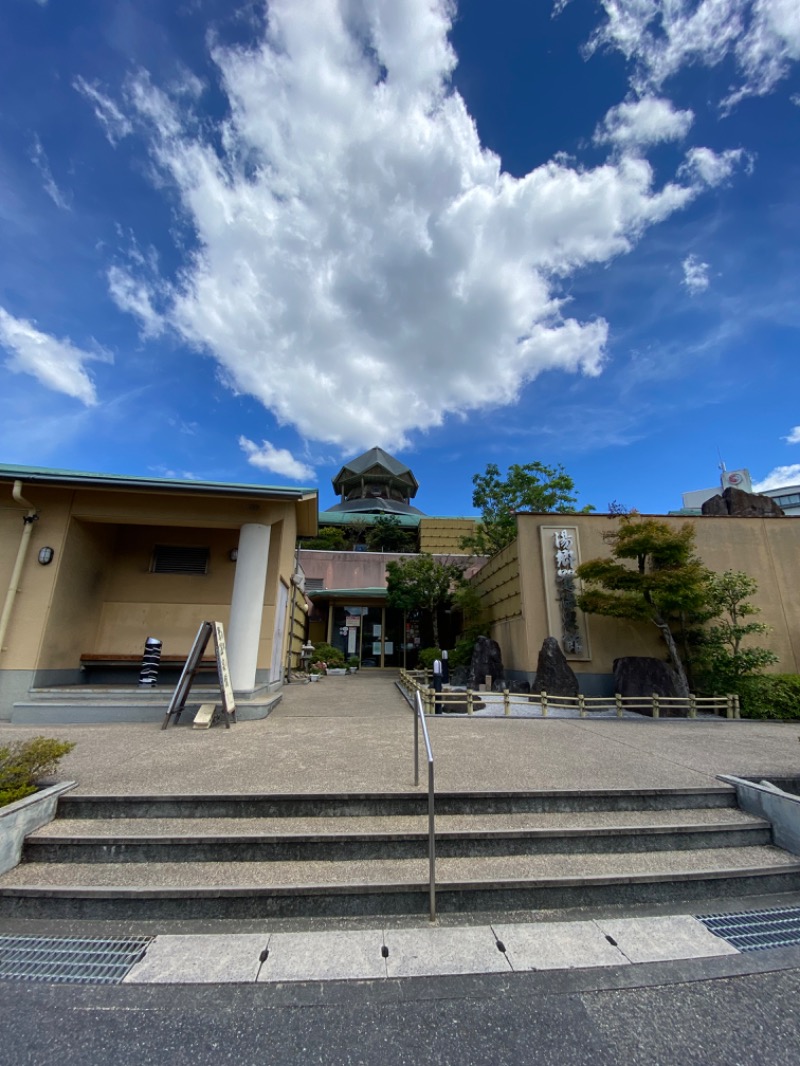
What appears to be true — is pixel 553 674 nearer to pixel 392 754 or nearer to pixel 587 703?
pixel 587 703

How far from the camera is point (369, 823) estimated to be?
3102 millimetres

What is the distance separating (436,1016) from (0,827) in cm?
269

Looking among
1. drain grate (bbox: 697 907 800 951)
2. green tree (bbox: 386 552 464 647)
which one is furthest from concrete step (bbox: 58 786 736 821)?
green tree (bbox: 386 552 464 647)

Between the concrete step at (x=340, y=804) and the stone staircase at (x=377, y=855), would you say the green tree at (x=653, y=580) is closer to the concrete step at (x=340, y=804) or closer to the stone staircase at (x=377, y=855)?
the stone staircase at (x=377, y=855)

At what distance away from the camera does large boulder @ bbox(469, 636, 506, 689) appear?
11.8 metres

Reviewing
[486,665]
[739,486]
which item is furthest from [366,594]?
[739,486]

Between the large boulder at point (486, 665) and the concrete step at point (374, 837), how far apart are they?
28.2 feet

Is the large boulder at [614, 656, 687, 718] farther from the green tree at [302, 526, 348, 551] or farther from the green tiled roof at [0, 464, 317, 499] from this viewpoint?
the green tree at [302, 526, 348, 551]

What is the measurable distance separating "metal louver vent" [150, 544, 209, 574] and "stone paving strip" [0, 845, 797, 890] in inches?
253

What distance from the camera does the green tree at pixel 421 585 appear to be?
1700cm

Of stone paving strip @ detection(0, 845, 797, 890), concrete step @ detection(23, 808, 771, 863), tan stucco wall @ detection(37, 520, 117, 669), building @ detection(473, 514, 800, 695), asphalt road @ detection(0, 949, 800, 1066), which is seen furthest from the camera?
building @ detection(473, 514, 800, 695)

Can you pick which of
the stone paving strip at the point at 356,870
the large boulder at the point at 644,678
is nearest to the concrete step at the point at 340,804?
the stone paving strip at the point at 356,870

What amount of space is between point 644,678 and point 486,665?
380cm

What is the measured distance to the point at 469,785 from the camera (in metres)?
3.55
